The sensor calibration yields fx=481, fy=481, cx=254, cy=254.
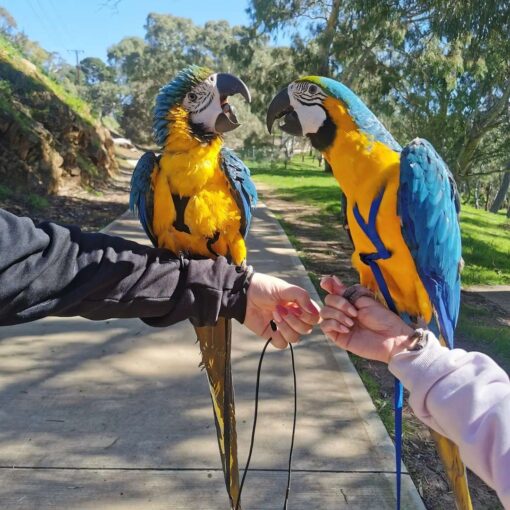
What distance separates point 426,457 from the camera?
2.24 m

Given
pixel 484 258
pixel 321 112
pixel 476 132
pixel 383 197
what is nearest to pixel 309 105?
pixel 321 112

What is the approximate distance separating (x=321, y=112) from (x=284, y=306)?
0.59 m

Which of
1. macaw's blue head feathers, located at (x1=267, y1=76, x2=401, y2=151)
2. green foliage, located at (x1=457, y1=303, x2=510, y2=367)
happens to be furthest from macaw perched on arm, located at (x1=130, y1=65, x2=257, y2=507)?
green foliage, located at (x1=457, y1=303, x2=510, y2=367)

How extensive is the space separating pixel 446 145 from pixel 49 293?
7.57 metres

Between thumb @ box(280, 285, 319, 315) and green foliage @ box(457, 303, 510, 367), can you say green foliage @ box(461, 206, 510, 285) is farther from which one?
thumb @ box(280, 285, 319, 315)

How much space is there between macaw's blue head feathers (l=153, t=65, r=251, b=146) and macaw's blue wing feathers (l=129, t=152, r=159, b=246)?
0.09m

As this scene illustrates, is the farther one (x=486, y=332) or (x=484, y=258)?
(x=484, y=258)

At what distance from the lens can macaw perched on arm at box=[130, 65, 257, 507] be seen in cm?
171

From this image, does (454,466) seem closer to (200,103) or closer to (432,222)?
(432,222)

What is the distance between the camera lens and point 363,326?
1.37m

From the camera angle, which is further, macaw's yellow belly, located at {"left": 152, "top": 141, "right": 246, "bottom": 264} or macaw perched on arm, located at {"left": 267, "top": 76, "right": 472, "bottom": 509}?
macaw's yellow belly, located at {"left": 152, "top": 141, "right": 246, "bottom": 264}

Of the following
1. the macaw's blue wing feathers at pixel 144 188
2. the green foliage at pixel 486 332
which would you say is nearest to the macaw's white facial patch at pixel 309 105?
the macaw's blue wing feathers at pixel 144 188

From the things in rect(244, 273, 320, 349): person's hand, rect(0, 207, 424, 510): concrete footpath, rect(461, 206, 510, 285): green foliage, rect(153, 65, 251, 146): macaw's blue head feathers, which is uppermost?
rect(153, 65, 251, 146): macaw's blue head feathers

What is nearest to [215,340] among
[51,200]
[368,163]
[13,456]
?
[368,163]
